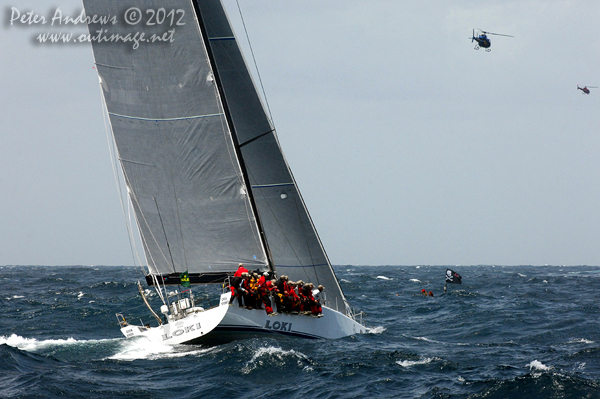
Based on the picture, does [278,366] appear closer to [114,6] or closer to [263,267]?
[263,267]

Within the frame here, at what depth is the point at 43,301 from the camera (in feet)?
108

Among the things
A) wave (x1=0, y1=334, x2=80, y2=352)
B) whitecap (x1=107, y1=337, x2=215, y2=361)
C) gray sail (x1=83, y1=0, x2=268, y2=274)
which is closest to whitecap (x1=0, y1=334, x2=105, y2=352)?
wave (x1=0, y1=334, x2=80, y2=352)

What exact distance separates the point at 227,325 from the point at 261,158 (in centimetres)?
552

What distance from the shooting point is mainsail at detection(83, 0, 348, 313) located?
17.7m

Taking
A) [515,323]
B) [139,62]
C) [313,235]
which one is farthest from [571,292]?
[139,62]

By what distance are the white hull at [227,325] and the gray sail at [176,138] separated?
2021mm

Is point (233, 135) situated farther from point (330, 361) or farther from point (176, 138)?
point (330, 361)

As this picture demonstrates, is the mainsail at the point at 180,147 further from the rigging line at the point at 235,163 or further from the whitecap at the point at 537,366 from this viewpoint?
the whitecap at the point at 537,366

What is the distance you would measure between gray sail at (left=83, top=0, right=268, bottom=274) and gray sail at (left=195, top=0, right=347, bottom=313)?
1508mm

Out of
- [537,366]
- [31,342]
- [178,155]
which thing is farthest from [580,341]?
[31,342]

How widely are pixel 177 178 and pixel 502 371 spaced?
31.9 feet

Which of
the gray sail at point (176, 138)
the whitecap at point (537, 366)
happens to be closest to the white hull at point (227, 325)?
the gray sail at point (176, 138)

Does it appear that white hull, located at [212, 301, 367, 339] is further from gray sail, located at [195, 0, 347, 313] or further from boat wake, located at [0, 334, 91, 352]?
boat wake, located at [0, 334, 91, 352]

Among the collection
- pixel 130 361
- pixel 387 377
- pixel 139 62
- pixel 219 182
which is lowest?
pixel 387 377
